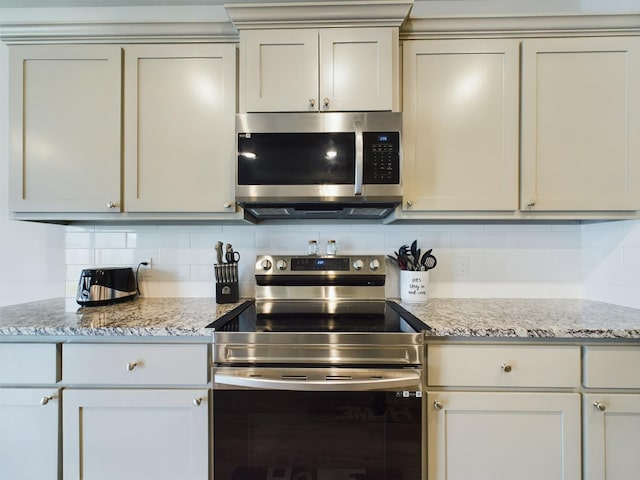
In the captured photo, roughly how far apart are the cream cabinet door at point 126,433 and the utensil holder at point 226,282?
548 millimetres

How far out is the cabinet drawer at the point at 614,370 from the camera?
1.04m

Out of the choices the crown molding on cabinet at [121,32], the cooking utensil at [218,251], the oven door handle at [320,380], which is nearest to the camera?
the oven door handle at [320,380]

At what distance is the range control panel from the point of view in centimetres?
155

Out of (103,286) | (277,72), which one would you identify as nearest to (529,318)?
(277,72)

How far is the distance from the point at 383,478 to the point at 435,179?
1260 mm

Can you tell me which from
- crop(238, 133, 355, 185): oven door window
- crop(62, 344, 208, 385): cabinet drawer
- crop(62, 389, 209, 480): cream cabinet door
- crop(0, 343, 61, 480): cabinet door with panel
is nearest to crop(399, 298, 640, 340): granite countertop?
crop(238, 133, 355, 185): oven door window

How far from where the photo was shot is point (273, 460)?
3.32 ft

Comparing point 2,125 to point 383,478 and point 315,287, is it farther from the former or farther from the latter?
point 383,478

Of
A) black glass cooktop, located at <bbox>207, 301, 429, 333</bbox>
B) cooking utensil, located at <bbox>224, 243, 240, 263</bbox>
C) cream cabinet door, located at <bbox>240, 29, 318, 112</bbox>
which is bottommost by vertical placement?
black glass cooktop, located at <bbox>207, 301, 429, 333</bbox>

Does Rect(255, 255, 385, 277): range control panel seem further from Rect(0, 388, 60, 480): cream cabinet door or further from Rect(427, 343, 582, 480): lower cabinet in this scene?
Rect(0, 388, 60, 480): cream cabinet door

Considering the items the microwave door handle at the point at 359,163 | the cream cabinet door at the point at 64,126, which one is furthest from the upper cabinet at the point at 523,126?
the cream cabinet door at the point at 64,126

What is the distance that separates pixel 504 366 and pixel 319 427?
72 cm

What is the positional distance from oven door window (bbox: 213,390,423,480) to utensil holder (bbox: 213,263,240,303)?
23.6 inches

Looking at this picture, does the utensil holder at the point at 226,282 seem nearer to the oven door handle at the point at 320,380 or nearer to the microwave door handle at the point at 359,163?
the oven door handle at the point at 320,380
